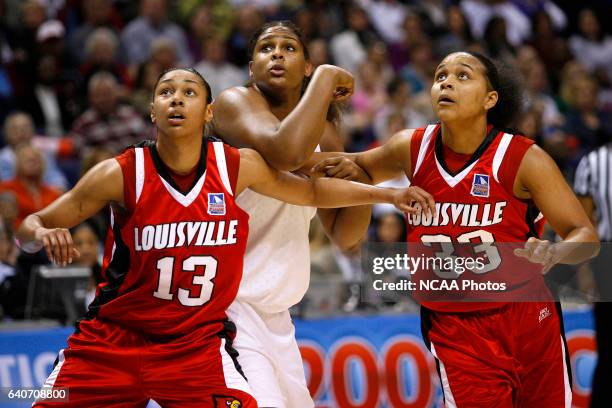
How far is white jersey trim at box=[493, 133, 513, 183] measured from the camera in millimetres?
4480

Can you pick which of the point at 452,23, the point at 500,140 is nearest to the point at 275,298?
the point at 500,140

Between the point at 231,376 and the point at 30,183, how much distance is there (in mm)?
4564

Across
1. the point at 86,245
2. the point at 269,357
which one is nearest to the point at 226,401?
the point at 269,357

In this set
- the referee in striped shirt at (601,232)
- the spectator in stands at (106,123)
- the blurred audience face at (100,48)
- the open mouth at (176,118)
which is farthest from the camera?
the blurred audience face at (100,48)

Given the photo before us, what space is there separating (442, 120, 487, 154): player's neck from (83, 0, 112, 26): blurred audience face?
21.5 ft

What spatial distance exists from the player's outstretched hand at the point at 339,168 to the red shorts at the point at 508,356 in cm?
82

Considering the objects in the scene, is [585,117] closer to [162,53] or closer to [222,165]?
[162,53]

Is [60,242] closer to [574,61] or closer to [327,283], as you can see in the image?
[327,283]

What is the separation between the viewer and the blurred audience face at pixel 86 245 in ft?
22.4

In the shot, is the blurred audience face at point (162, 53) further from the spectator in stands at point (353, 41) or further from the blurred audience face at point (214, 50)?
the spectator in stands at point (353, 41)

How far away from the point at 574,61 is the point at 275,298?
9597 millimetres

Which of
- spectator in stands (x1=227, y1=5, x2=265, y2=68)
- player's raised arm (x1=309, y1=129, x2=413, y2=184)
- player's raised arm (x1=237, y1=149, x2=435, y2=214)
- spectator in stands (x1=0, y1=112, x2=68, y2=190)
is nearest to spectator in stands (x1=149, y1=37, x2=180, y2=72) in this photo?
spectator in stands (x1=227, y1=5, x2=265, y2=68)

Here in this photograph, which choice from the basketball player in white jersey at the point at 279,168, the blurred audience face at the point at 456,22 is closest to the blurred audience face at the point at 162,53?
the blurred audience face at the point at 456,22

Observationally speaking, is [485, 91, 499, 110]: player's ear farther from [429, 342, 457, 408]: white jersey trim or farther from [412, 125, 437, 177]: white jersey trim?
[429, 342, 457, 408]: white jersey trim
